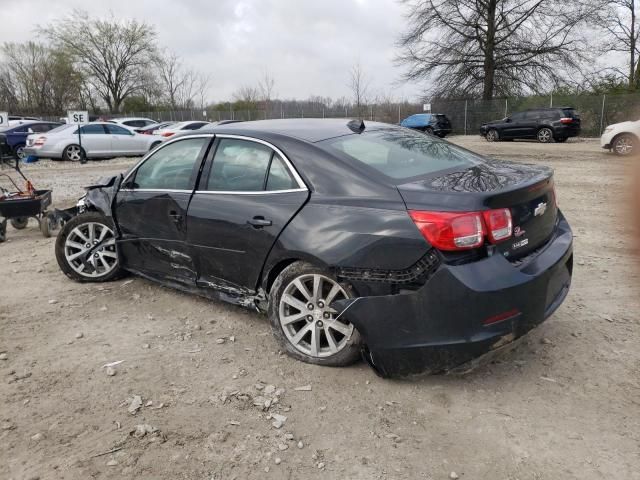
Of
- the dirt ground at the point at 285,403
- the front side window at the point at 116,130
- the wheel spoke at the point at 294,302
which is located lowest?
the dirt ground at the point at 285,403

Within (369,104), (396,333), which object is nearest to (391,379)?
(396,333)

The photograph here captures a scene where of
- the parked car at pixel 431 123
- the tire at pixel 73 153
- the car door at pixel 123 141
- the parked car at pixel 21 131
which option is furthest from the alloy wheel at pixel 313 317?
the parked car at pixel 431 123

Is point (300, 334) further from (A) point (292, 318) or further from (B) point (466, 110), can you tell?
(B) point (466, 110)

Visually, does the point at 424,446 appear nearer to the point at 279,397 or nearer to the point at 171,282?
the point at 279,397

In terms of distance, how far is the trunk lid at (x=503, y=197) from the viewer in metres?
2.90

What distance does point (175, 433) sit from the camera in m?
2.85

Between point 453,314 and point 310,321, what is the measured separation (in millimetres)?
1017

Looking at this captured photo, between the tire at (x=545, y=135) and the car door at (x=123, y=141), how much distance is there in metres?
18.2

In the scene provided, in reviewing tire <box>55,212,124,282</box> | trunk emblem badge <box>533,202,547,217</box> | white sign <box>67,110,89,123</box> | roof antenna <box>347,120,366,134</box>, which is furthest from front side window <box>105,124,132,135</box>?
trunk emblem badge <box>533,202,547,217</box>

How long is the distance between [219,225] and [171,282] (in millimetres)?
943

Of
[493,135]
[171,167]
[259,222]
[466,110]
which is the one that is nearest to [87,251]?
[171,167]

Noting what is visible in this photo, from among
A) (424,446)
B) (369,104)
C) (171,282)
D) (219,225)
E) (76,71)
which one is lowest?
(424,446)

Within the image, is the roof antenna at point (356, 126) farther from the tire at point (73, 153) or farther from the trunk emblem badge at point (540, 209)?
the tire at point (73, 153)

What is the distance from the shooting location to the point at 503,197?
296 centimetres
